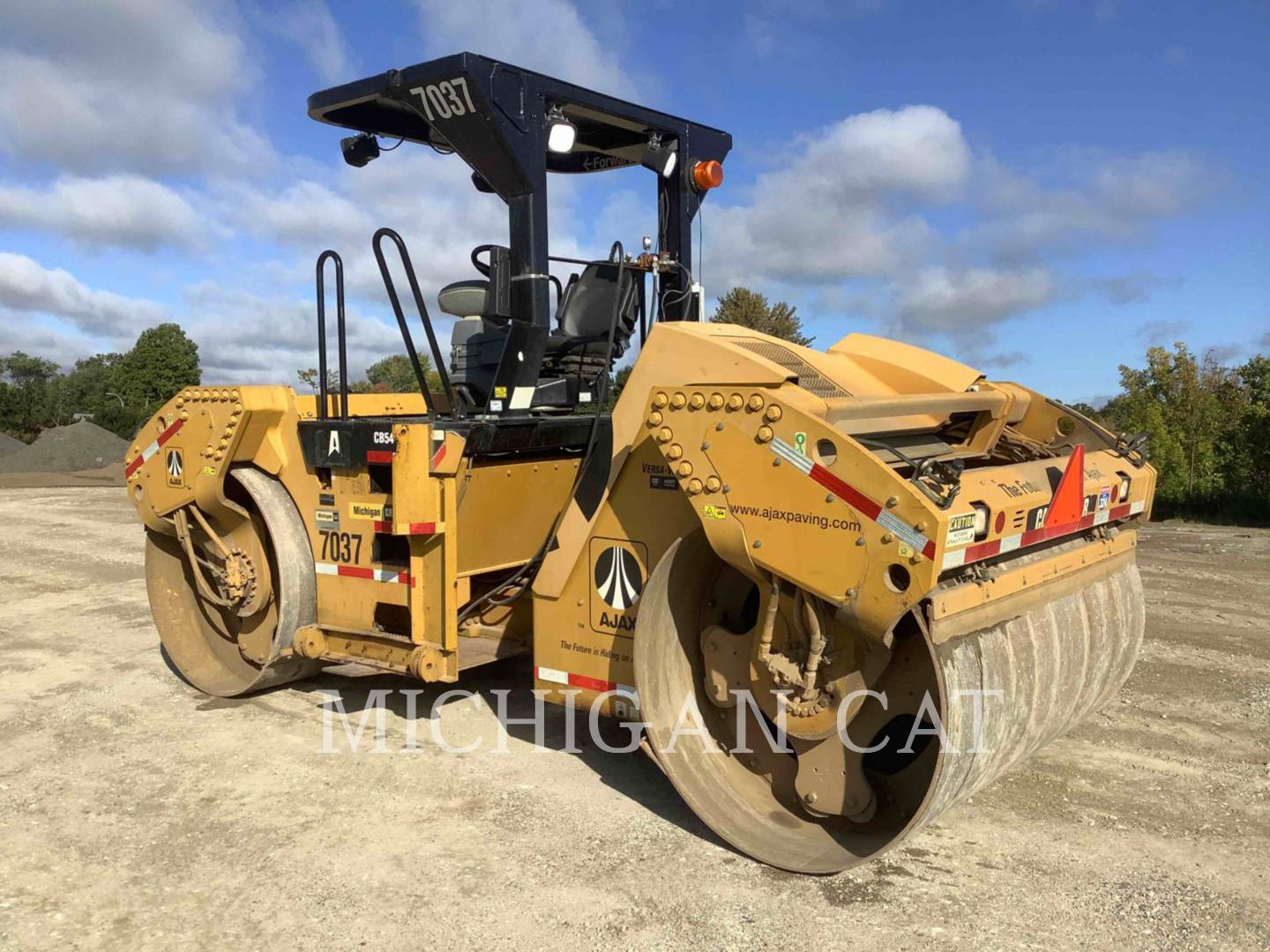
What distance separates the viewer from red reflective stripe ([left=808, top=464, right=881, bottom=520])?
9.79 feet

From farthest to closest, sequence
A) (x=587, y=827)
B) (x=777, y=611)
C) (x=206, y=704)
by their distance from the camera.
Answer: (x=206, y=704) → (x=587, y=827) → (x=777, y=611)

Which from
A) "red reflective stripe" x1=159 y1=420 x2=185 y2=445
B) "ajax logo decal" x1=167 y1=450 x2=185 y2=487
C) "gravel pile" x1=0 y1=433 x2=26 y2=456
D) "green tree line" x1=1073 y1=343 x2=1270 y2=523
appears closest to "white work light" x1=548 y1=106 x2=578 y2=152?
"red reflective stripe" x1=159 y1=420 x2=185 y2=445

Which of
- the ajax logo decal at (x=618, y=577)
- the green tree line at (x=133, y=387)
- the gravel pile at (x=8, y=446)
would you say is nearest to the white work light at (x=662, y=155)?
the ajax logo decal at (x=618, y=577)

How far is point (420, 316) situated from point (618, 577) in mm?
1503

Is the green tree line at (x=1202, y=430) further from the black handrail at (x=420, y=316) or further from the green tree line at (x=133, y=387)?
the green tree line at (x=133, y=387)

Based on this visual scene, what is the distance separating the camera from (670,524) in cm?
377

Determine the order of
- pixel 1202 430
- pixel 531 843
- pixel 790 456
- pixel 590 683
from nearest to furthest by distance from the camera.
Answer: pixel 790 456 < pixel 531 843 < pixel 590 683 < pixel 1202 430

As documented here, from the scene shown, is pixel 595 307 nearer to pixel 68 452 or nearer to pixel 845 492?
pixel 845 492

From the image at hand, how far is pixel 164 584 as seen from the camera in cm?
572

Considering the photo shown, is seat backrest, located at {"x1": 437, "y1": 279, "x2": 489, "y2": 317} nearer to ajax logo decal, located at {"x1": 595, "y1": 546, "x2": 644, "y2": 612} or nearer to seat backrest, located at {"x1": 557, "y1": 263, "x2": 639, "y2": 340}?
seat backrest, located at {"x1": 557, "y1": 263, "x2": 639, "y2": 340}

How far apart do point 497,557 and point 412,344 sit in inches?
41.2

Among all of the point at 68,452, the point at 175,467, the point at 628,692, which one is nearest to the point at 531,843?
the point at 628,692

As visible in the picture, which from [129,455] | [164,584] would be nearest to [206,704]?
[164,584]

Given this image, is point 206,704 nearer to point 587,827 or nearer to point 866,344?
point 587,827
